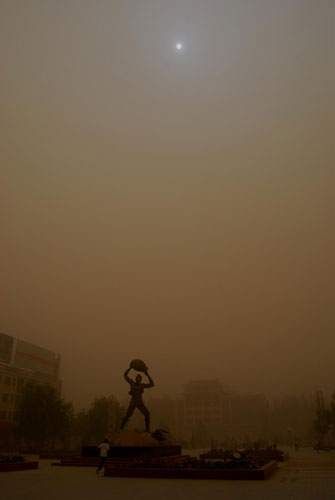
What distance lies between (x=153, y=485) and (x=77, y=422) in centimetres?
4771

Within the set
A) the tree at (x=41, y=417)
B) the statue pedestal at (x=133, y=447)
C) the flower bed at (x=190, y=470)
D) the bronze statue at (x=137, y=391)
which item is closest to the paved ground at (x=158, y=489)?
the flower bed at (x=190, y=470)

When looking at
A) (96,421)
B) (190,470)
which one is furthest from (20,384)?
(190,470)

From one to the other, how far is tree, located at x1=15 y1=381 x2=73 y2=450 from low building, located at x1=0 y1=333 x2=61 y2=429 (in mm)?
13376

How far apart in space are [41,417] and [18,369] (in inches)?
1002

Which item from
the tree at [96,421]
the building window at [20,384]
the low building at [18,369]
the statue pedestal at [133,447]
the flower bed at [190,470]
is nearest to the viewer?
the flower bed at [190,470]

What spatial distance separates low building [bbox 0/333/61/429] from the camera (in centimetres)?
6362

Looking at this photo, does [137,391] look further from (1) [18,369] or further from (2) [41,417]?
(1) [18,369]

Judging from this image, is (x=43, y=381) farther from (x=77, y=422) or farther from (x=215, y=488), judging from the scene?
(x=215, y=488)

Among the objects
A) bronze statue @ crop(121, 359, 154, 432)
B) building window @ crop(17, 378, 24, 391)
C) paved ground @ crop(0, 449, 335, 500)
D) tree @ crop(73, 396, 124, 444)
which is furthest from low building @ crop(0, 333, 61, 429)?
paved ground @ crop(0, 449, 335, 500)

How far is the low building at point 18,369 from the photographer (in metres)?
63.6

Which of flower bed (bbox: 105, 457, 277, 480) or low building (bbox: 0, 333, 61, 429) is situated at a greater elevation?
low building (bbox: 0, 333, 61, 429)

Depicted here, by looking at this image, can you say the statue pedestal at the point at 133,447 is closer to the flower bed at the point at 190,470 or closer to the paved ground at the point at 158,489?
the flower bed at the point at 190,470

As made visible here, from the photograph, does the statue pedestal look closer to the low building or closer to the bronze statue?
the bronze statue

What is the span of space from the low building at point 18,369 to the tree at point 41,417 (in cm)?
1338
